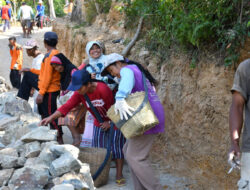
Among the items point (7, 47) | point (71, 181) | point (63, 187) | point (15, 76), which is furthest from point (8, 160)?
point (7, 47)

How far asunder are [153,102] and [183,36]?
168 centimetres

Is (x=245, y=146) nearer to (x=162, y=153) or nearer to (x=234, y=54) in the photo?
(x=234, y=54)

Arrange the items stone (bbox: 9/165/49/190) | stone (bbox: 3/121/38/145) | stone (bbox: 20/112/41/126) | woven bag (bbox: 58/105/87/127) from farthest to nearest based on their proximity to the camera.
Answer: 1. woven bag (bbox: 58/105/87/127)
2. stone (bbox: 20/112/41/126)
3. stone (bbox: 3/121/38/145)
4. stone (bbox: 9/165/49/190)

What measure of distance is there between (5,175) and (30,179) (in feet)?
1.01

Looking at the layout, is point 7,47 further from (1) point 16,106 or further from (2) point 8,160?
(2) point 8,160

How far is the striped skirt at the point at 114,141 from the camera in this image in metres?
4.59

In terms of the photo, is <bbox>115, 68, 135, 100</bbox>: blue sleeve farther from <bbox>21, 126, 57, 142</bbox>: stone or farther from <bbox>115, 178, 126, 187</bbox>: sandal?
<bbox>115, 178, 126, 187</bbox>: sandal

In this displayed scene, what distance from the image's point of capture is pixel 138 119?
3.32 metres

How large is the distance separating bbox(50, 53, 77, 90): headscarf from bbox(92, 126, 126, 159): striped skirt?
937 mm

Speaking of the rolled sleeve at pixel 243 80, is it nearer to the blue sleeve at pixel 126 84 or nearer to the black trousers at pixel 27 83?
the blue sleeve at pixel 126 84

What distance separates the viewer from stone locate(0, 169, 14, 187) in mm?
3215

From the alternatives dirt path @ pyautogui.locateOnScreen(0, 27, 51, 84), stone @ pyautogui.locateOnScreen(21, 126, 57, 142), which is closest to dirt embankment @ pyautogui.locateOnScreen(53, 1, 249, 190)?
stone @ pyautogui.locateOnScreen(21, 126, 57, 142)

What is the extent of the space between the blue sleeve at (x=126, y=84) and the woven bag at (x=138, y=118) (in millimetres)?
63

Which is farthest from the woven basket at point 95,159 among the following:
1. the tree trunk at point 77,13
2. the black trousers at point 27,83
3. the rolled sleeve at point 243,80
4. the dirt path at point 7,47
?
the dirt path at point 7,47
